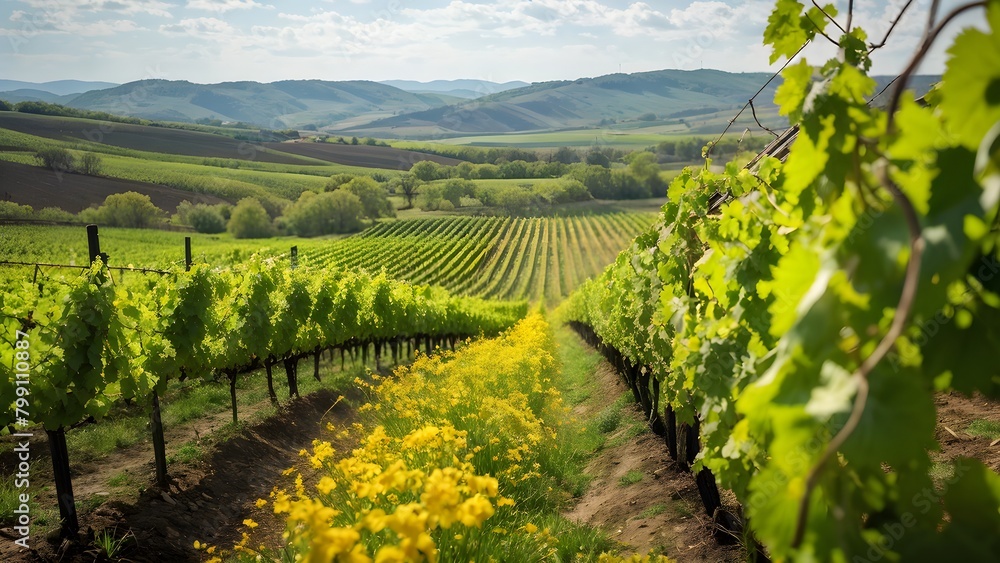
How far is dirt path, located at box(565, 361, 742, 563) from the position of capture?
5.15 metres

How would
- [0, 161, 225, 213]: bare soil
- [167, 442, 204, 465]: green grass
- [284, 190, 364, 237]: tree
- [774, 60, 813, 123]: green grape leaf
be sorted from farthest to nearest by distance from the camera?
1. [284, 190, 364, 237]: tree
2. [0, 161, 225, 213]: bare soil
3. [167, 442, 204, 465]: green grass
4. [774, 60, 813, 123]: green grape leaf

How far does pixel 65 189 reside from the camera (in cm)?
6306

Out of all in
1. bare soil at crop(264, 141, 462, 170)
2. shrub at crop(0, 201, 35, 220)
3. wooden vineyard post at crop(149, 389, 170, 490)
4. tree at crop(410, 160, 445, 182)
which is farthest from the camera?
bare soil at crop(264, 141, 462, 170)

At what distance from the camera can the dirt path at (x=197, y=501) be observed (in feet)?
20.3

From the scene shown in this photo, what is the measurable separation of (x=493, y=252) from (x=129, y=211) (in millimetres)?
36270

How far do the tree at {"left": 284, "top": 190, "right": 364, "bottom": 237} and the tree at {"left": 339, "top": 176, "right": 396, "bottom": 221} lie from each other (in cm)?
439

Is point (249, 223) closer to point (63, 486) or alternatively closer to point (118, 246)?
point (118, 246)

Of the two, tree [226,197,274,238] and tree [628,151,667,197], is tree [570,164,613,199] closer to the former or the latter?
tree [628,151,667,197]

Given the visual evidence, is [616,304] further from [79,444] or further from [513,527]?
[79,444]

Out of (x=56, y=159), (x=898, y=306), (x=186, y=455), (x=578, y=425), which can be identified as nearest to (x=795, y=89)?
(x=898, y=306)

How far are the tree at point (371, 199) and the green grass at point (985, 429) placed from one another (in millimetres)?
78639

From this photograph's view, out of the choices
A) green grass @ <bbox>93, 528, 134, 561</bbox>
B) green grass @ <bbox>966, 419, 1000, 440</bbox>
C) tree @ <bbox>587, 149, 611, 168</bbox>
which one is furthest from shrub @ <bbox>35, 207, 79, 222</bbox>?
tree @ <bbox>587, 149, 611, 168</bbox>

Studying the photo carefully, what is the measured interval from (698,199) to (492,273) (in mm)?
60332

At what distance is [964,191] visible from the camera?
0.93 metres
